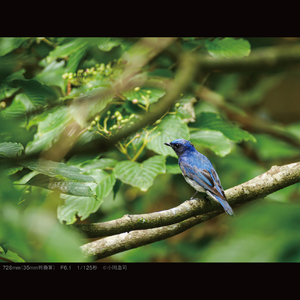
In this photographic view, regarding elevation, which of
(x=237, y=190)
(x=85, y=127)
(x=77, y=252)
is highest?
(x=77, y=252)

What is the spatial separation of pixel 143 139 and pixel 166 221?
613mm

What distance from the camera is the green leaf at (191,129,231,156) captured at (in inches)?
62.2

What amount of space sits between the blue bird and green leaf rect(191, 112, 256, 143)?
195mm

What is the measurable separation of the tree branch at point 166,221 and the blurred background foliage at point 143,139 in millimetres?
139

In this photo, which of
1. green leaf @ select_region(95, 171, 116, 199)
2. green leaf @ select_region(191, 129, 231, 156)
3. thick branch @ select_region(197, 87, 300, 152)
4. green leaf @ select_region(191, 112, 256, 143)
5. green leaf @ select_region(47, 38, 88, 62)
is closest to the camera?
green leaf @ select_region(95, 171, 116, 199)

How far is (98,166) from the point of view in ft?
5.09

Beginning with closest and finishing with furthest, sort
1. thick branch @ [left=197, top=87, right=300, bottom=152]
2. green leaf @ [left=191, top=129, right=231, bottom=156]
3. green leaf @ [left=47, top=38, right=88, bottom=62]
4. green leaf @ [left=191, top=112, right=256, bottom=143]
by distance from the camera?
green leaf @ [left=191, top=129, right=231, bottom=156] < green leaf @ [left=191, top=112, right=256, bottom=143] < green leaf @ [left=47, top=38, right=88, bottom=62] < thick branch @ [left=197, top=87, right=300, bottom=152]

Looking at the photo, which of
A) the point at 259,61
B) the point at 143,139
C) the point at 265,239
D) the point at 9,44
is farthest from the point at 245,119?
the point at 9,44

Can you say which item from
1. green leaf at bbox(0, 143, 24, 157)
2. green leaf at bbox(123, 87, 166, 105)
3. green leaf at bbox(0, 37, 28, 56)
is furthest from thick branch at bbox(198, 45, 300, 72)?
green leaf at bbox(0, 143, 24, 157)

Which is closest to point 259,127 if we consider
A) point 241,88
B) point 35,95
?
point 241,88

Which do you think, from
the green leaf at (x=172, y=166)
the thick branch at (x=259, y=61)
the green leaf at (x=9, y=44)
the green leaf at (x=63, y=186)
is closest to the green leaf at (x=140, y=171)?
the green leaf at (x=172, y=166)

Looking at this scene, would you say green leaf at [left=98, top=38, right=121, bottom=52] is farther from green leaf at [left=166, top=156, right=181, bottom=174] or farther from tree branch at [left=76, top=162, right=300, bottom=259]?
tree branch at [left=76, top=162, right=300, bottom=259]

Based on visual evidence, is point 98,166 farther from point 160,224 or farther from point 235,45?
point 235,45
